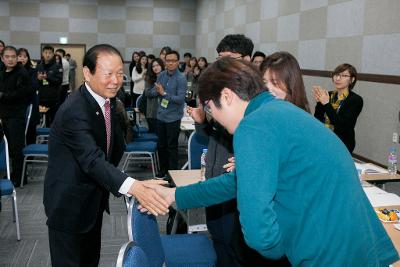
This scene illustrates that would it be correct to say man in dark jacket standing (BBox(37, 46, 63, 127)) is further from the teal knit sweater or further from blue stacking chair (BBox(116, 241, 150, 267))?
the teal knit sweater

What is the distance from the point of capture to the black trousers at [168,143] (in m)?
5.50

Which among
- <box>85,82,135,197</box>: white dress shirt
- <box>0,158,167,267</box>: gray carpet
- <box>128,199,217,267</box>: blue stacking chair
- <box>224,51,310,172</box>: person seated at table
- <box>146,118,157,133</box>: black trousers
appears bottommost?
<box>0,158,167,267</box>: gray carpet

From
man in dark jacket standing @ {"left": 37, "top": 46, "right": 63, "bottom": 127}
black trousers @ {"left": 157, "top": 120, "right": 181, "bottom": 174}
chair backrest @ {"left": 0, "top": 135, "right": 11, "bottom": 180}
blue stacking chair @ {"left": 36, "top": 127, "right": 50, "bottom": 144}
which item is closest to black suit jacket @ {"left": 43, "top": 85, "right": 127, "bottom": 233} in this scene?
chair backrest @ {"left": 0, "top": 135, "right": 11, "bottom": 180}

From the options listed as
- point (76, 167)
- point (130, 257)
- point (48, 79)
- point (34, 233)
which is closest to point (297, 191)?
point (130, 257)

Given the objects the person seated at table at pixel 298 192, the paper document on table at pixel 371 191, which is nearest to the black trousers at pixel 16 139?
the paper document on table at pixel 371 191

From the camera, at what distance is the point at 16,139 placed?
5031mm

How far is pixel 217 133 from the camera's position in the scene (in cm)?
232

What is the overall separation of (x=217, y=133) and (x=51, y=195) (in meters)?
0.87

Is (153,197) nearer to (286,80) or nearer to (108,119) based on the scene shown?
(108,119)

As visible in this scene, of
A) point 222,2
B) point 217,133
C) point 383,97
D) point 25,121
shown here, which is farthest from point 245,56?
point 222,2

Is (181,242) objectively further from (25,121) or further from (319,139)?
(25,121)

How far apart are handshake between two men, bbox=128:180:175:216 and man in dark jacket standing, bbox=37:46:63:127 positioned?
569 cm

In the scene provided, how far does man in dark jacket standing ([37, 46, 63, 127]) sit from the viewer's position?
23.4 ft

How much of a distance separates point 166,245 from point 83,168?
29.5 inches
